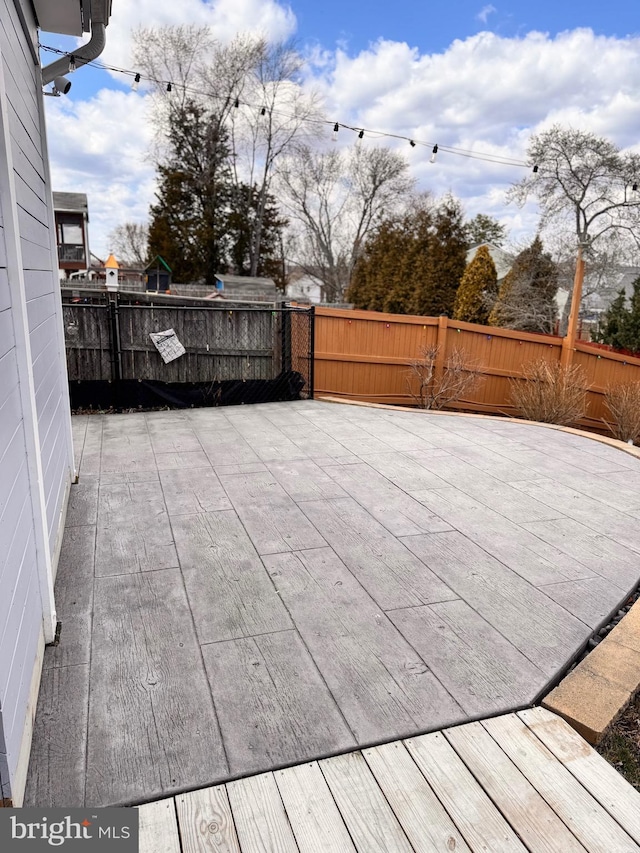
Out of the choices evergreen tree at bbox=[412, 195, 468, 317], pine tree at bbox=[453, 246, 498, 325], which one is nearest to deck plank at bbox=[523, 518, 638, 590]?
pine tree at bbox=[453, 246, 498, 325]

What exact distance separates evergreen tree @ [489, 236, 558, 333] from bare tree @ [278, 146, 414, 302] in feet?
31.4

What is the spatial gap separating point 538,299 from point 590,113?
16.7 ft

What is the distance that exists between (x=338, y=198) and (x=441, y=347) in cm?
2082

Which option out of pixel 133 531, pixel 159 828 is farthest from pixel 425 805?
pixel 133 531

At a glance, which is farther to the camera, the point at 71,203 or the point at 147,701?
the point at 71,203

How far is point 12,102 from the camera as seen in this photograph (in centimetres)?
198

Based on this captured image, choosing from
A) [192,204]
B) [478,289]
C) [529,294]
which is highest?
[192,204]

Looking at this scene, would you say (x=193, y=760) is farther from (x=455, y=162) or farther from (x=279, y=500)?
(x=455, y=162)

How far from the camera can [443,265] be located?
19391mm

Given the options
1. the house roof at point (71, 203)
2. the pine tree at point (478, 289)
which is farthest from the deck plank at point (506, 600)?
the house roof at point (71, 203)

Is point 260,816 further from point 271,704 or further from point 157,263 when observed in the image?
point 157,263

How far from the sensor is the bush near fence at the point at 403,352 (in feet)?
23.8

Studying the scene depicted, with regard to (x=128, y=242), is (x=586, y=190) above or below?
below

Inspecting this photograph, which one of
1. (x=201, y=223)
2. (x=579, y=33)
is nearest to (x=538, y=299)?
(x=579, y=33)
